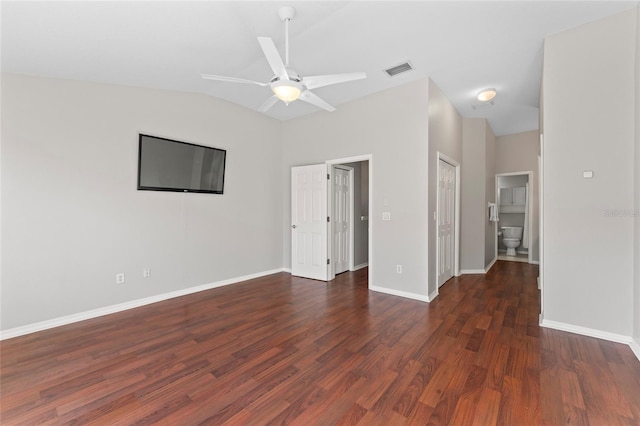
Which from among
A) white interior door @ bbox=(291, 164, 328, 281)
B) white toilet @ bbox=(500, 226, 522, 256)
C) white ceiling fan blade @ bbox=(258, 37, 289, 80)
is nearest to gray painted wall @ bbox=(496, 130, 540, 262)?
white toilet @ bbox=(500, 226, 522, 256)

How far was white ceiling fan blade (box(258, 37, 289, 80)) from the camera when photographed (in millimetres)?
1943

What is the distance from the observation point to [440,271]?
14.3ft

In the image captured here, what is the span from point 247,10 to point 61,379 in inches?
125

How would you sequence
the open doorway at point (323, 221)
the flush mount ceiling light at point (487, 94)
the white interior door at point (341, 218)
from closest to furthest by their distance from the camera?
the flush mount ceiling light at point (487, 94)
the open doorway at point (323, 221)
the white interior door at point (341, 218)

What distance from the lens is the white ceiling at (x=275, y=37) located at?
2.24 m

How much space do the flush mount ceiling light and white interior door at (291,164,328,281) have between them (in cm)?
257

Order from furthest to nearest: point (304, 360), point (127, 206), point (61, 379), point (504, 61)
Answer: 1. point (127, 206)
2. point (504, 61)
3. point (304, 360)
4. point (61, 379)

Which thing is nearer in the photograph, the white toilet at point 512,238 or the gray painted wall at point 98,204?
the gray painted wall at point 98,204

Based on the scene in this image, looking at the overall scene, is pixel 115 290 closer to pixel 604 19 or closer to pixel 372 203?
pixel 372 203

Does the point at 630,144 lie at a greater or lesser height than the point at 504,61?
lesser

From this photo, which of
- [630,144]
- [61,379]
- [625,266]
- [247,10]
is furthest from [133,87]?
[625,266]

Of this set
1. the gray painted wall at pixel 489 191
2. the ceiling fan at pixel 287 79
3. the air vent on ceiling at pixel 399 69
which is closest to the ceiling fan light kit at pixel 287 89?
the ceiling fan at pixel 287 79

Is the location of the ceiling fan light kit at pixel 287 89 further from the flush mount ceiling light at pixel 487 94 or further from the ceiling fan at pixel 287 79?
the flush mount ceiling light at pixel 487 94

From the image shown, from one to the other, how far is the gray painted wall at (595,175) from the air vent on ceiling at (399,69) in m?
1.34
